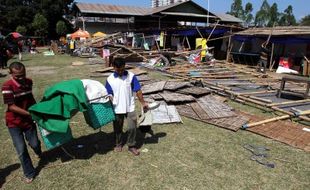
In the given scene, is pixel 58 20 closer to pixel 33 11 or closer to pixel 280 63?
pixel 33 11

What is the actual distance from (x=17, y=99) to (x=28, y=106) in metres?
0.22

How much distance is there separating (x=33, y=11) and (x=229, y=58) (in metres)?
42.4

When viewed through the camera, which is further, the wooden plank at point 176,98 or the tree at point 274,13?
the tree at point 274,13

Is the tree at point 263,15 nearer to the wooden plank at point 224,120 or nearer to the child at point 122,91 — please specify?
the wooden plank at point 224,120

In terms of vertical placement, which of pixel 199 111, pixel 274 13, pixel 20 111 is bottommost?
pixel 199 111

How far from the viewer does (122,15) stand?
3997 cm

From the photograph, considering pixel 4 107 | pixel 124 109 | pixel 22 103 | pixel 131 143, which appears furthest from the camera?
pixel 4 107

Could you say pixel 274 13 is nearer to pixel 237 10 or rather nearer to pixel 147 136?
pixel 237 10

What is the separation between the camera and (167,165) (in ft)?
15.8

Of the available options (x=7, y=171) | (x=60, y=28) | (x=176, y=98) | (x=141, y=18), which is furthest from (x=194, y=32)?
(x=60, y=28)

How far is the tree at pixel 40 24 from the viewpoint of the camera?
4544 cm

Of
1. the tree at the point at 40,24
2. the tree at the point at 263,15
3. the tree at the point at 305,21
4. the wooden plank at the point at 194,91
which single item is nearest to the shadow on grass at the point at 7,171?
the wooden plank at the point at 194,91

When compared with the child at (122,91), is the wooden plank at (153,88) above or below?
below

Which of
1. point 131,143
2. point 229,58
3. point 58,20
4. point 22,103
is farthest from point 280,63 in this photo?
point 58,20
